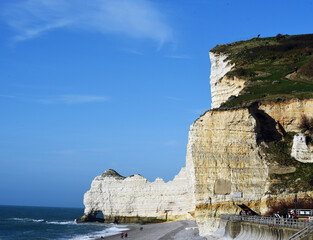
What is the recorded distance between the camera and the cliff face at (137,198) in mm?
83062

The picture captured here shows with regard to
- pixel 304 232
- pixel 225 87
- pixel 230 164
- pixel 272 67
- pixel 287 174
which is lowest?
pixel 304 232

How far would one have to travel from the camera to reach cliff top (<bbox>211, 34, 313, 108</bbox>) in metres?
56.1

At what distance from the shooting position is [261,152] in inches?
1827

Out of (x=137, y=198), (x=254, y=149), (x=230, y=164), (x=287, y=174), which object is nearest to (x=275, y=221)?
(x=287, y=174)

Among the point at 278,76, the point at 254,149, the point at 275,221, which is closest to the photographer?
the point at 275,221

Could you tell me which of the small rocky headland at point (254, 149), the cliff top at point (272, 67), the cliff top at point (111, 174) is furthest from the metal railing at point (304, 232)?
the cliff top at point (111, 174)

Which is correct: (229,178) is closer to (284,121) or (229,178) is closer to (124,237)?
(284,121)

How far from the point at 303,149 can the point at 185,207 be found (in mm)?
38849

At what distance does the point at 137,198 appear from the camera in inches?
3519

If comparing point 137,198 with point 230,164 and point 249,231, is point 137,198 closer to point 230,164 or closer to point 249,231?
point 230,164

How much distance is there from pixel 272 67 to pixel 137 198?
3672cm

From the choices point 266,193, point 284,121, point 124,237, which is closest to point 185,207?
point 124,237

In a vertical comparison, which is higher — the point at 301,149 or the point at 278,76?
the point at 278,76

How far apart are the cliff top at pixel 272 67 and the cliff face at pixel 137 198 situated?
2297cm
